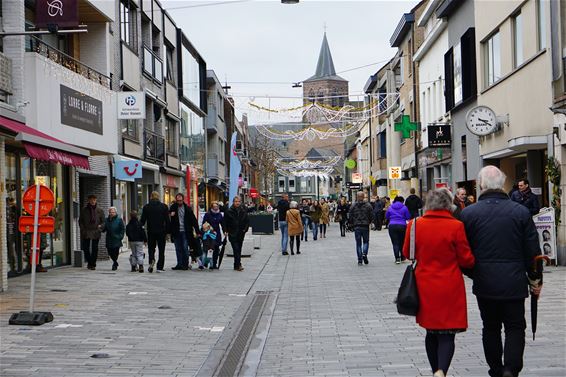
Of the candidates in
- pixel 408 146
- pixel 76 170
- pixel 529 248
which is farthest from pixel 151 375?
pixel 408 146

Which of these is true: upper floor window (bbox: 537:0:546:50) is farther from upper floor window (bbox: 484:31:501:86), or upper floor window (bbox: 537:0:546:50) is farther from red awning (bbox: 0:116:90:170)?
red awning (bbox: 0:116:90:170)

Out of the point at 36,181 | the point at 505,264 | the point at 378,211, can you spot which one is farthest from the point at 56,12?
the point at 378,211

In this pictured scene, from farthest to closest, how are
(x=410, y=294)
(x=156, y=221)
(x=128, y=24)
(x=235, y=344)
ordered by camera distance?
→ (x=128, y=24) < (x=156, y=221) < (x=235, y=344) < (x=410, y=294)

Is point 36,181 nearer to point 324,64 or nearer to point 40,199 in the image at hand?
point 40,199

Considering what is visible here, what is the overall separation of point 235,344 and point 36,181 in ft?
27.5

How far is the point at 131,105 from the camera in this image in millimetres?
22203

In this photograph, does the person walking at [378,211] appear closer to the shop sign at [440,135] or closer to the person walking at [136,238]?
the shop sign at [440,135]

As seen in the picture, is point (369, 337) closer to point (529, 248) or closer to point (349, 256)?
point (529, 248)

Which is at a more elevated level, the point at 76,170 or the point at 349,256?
the point at 76,170

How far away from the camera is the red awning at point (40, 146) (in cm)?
1235

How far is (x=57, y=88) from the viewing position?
16250mm

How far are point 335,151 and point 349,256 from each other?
117 meters

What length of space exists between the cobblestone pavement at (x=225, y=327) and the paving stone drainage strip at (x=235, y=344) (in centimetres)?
12

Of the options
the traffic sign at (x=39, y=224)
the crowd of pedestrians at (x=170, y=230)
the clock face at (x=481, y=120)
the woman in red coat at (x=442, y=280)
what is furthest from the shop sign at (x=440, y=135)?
the woman in red coat at (x=442, y=280)
